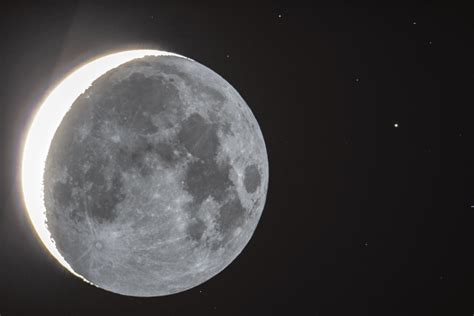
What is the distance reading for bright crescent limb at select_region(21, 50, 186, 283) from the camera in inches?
243

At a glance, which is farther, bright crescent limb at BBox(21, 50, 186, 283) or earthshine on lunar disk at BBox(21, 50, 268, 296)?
bright crescent limb at BBox(21, 50, 186, 283)

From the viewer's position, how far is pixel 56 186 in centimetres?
578

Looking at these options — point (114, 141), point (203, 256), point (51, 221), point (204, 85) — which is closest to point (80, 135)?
point (114, 141)

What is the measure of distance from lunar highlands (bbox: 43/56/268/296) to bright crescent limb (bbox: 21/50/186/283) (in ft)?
0.84

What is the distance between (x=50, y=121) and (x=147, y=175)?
1.96 metres

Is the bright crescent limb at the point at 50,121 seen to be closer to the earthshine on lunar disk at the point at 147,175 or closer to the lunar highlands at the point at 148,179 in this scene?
the earthshine on lunar disk at the point at 147,175

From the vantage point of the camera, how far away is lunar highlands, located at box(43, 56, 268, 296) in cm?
536

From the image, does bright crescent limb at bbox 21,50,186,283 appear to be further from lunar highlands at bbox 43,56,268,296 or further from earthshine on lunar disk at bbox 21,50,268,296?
lunar highlands at bbox 43,56,268,296

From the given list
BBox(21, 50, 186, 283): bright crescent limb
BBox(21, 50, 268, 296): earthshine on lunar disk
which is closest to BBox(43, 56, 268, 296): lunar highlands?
BBox(21, 50, 268, 296): earthshine on lunar disk

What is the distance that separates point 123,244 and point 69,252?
3.28ft

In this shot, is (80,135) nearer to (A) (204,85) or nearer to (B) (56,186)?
(B) (56,186)

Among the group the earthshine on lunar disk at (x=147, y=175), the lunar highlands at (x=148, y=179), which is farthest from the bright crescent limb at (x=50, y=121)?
the lunar highlands at (x=148, y=179)

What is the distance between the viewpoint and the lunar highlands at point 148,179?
5.36m

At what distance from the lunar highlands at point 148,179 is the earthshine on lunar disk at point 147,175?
13 mm
